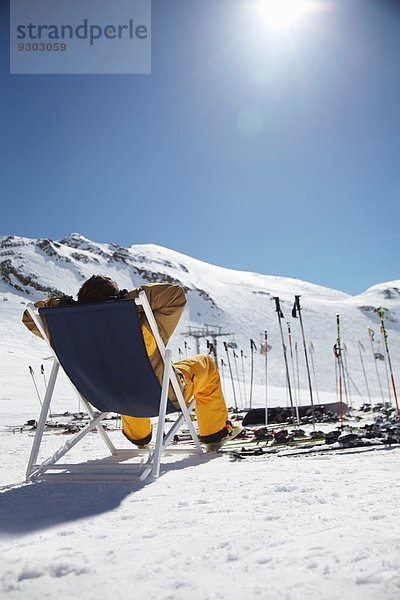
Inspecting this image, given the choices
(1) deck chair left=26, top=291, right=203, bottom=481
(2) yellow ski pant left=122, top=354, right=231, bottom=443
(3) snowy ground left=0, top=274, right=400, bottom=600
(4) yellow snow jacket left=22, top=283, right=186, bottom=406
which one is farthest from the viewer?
(2) yellow ski pant left=122, top=354, right=231, bottom=443

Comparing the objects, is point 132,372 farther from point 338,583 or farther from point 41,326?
point 338,583

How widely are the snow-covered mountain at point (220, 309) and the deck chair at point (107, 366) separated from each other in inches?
1114

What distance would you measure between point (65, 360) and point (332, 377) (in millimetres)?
47116

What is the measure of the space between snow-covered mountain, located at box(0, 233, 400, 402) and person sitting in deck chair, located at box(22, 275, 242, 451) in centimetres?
2783

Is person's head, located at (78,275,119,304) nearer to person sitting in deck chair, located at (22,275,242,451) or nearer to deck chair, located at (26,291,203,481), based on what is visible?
person sitting in deck chair, located at (22,275,242,451)

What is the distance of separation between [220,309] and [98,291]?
69.7m

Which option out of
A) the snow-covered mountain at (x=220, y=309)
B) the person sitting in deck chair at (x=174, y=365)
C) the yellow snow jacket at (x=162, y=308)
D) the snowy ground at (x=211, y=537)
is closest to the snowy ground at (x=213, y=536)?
the snowy ground at (x=211, y=537)

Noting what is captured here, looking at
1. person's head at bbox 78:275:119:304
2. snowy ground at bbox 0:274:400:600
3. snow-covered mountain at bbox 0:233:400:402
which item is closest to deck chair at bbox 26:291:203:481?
person's head at bbox 78:275:119:304

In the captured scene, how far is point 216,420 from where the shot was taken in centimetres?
407

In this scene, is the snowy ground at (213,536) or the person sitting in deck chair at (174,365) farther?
the person sitting in deck chair at (174,365)

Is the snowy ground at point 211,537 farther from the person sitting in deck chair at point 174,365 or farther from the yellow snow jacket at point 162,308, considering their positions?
the person sitting in deck chair at point 174,365

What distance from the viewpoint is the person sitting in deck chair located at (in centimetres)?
320

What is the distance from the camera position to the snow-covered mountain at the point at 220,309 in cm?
4809

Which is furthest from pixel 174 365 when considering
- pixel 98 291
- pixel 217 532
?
pixel 217 532
